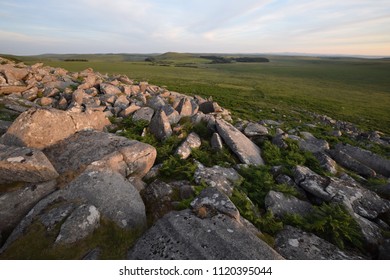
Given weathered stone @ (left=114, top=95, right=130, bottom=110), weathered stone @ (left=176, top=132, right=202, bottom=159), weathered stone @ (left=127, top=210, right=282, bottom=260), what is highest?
weathered stone @ (left=114, top=95, right=130, bottom=110)

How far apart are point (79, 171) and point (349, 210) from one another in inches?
409

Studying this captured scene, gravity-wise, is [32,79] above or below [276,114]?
→ above

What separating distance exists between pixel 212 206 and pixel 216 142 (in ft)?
20.1

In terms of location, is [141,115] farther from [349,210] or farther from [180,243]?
[349,210]

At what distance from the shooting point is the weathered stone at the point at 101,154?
A: 901cm

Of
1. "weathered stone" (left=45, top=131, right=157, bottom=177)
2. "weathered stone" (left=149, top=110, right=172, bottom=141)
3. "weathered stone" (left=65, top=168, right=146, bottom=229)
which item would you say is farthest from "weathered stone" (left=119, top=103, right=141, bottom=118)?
"weathered stone" (left=65, top=168, right=146, bottom=229)

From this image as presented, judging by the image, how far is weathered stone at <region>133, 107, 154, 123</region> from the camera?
49.5 feet

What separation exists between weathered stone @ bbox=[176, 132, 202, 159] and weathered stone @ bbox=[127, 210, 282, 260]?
5.03m

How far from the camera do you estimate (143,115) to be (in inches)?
608

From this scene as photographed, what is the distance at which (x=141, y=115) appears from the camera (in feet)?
50.6

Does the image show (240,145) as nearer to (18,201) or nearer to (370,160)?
(370,160)

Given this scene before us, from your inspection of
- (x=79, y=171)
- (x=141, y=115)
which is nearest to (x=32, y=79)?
(x=141, y=115)

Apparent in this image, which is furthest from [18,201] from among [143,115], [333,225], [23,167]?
[333,225]

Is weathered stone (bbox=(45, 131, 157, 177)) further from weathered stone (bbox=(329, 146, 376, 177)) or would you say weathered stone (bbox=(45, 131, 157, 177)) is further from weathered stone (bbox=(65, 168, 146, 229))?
weathered stone (bbox=(329, 146, 376, 177))
